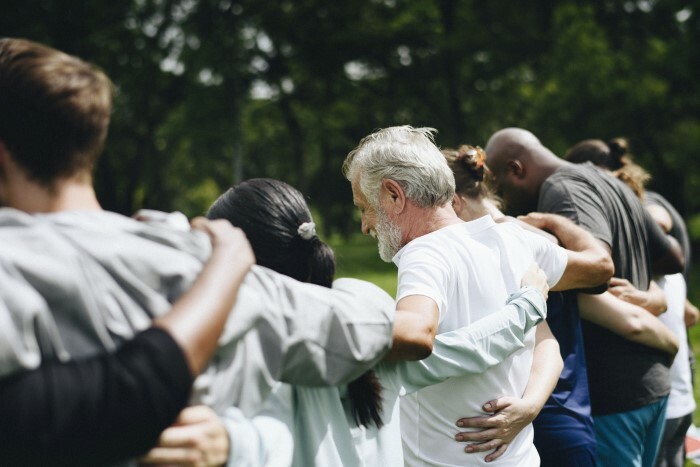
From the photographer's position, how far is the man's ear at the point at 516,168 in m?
4.28

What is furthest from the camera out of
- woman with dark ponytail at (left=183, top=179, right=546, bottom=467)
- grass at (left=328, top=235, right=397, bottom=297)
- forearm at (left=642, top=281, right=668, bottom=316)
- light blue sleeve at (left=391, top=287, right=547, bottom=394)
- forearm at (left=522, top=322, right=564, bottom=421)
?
grass at (left=328, top=235, right=397, bottom=297)

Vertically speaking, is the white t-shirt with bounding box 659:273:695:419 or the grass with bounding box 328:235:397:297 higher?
the white t-shirt with bounding box 659:273:695:419

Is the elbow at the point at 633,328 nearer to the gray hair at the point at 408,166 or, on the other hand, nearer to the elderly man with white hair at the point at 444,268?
the elderly man with white hair at the point at 444,268

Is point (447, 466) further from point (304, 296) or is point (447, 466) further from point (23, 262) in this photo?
point (23, 262)

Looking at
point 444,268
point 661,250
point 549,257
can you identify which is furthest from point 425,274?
point 661,250

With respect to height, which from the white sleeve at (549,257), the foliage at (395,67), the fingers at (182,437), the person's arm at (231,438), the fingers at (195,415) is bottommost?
the foliage at (395,67)

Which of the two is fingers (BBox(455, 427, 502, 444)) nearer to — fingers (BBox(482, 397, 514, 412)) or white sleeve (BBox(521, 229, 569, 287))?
fingers (BBox(482, 397, 514, 412))

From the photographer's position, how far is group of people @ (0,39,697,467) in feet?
4.20

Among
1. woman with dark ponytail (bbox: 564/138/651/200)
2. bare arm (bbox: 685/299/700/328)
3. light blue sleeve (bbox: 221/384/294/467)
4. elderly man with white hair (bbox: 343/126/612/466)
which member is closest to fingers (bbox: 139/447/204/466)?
light blue sleeve (bbox: 221/384/294/467)

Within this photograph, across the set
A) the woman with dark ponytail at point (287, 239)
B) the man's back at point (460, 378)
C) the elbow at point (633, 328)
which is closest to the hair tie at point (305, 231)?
the woman with dark ponytail at point (287, 239)

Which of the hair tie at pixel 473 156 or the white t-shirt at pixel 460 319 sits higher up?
the hair tie at pixel 473 156

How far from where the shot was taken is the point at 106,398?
125 centimetres

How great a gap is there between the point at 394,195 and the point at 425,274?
1.55 feet

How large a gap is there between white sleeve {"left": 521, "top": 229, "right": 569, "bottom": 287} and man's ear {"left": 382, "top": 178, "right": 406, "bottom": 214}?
21.1 inches
